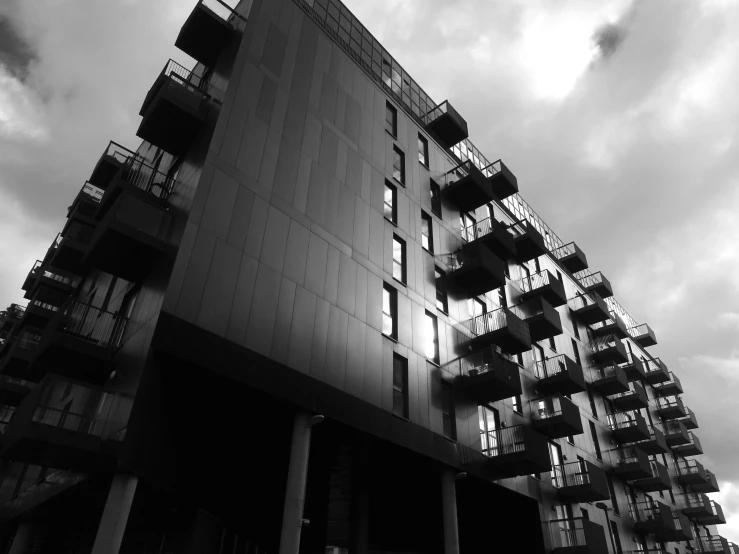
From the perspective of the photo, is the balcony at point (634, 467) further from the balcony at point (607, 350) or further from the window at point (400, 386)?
the window at point (400, 386)

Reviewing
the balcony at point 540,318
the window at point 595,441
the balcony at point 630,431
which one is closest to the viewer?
the balcony at point 540,318

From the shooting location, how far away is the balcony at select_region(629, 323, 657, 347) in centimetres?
5696

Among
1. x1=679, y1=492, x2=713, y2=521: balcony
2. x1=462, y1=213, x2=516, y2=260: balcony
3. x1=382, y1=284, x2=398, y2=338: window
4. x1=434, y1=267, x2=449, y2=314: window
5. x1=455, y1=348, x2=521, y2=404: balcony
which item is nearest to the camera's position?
x1=382, y1=284, x2=398, y2=338: window

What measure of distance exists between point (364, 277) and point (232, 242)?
6.02 m

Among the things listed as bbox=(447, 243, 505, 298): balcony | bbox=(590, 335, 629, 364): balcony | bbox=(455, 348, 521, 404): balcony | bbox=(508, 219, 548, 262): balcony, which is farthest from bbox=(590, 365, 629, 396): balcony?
bbox=(455, 348, 521, 404): balcony

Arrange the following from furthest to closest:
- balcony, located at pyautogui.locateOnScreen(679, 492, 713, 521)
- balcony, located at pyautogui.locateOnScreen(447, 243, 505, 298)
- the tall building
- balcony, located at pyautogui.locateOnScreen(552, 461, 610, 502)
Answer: balcony, located at pyautogui.locateOnScreen(679, 492, 713, 521) < balcony, located at pyautogui.locateOnScreen(552, 461, 610, 502) < balcony, located at pyautogui.locateOnScreen(447, 243, 505, 298) < the tall building

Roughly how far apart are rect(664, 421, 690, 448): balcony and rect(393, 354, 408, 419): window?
43.4 metres

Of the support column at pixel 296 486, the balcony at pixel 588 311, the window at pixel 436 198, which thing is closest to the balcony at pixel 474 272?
the window at pixel 436 198

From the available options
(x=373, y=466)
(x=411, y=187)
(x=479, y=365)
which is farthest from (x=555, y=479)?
(x=411, y=187)

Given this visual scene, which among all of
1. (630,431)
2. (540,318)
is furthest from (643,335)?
(540,318)

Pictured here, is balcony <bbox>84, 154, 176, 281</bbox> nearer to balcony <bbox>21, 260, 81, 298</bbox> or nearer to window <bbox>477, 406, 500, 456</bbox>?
window <bbox>477, 406, 500, 456</bbox>

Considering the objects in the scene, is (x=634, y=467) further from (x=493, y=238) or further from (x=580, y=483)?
(x=493, y=238)

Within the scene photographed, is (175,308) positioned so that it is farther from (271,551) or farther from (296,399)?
(271,551)

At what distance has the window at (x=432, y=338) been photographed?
22.8m
